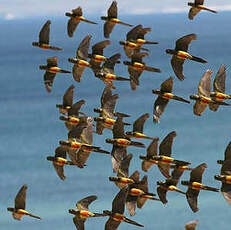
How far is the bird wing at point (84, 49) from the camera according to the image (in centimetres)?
6894

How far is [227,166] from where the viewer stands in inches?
2344

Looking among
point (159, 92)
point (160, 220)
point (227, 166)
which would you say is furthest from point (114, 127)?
point (160, 220)

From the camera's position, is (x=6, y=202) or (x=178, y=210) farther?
(x=6, y=202)

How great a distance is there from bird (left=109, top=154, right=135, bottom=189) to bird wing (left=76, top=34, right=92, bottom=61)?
32.3 ft

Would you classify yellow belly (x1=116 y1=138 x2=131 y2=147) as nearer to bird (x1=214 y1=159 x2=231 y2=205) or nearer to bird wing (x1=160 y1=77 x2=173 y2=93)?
bird wing (x1=160 y1=77 x2=173 y2=93)

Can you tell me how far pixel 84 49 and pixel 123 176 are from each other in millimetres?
11347

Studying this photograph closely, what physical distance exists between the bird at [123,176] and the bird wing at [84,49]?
9834mm

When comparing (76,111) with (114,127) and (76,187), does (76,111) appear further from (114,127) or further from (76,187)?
(76,187)

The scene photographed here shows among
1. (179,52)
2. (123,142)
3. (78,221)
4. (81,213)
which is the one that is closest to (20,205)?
(78,221)

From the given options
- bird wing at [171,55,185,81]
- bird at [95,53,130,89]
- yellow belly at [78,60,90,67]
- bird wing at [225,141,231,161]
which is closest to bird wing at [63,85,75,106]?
yellow belly at [78,60,90,67]

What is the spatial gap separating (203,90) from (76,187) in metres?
124

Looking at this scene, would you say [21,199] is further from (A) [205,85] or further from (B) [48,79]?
(A) [205,85]

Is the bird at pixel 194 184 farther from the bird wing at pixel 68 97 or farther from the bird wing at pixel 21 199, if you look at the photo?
the bird wing at pixel 68 97

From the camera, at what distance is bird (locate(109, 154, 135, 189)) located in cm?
6188
